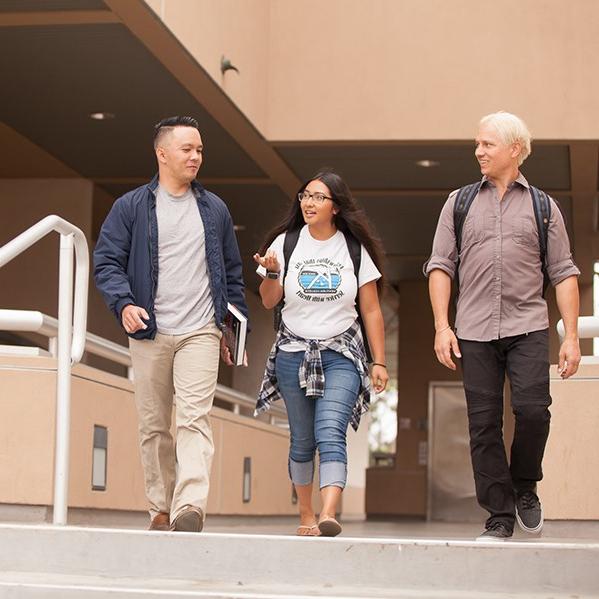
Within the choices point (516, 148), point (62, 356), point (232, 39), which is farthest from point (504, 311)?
point (232, 39)

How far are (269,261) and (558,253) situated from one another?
1253mm

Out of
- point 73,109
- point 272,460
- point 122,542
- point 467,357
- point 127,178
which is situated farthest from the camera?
point 127,178

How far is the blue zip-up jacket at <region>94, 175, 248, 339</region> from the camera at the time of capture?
5.76 m

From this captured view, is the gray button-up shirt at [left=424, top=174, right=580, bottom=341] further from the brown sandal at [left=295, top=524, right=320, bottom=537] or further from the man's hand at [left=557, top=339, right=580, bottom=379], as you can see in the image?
the brown sandal at [left=295, top=524, right=320, bottom=537]

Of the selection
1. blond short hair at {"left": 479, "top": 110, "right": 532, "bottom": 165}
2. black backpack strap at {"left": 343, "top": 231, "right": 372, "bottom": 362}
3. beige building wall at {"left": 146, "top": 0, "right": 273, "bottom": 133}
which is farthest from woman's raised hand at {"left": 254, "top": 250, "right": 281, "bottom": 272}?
beige building wall at {"left": 146, "top": 0, "right": 273, "bottom": 133}

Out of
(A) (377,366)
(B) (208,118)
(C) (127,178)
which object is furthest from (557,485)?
(C) (127,178)

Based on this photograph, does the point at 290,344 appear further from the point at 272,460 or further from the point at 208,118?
the point at 272,460

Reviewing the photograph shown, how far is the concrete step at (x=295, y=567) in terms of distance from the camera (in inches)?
186

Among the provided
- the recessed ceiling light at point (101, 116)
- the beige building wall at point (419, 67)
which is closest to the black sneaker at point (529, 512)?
the beige building wall at point (419, 67)

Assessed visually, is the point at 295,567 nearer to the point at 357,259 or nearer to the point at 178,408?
the point at 178,408

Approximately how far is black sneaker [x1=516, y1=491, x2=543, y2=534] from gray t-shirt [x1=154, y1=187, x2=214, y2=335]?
1559mm

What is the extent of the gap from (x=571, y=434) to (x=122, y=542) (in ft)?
9.47

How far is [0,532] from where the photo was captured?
5152mm

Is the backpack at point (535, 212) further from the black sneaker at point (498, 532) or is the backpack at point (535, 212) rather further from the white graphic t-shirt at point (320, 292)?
the black sneaker at point (498, 532)
